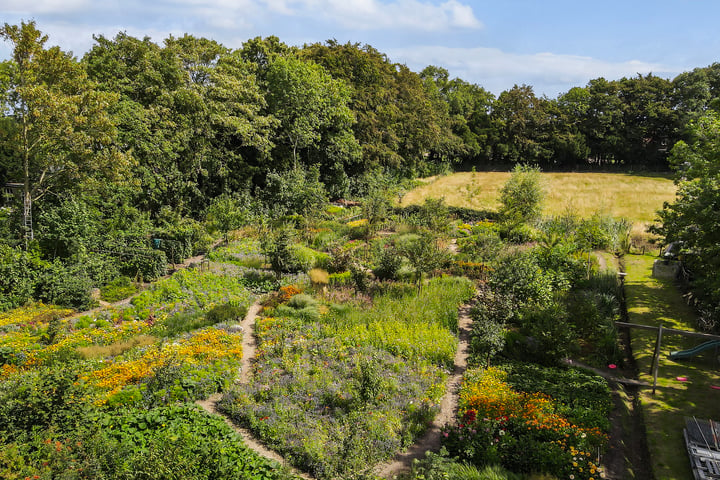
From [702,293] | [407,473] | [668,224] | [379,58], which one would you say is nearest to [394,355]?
[407,473]

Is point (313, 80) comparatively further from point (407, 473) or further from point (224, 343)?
point (407, 473)

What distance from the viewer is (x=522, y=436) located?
287 inches

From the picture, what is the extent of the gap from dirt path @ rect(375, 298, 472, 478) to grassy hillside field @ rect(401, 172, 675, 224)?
19289 mm

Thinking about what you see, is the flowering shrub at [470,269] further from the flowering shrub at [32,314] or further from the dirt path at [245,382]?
the flowering shrub at [32,314]

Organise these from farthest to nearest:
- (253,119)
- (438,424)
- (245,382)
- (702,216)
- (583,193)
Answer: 1. (583,193)
2. (253,119)
3. (702,216)
4. (245,382)
5. (438,424)

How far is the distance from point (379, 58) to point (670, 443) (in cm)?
3721

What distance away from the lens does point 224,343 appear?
10938mm

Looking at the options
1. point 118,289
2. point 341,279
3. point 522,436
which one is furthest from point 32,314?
point 522,436

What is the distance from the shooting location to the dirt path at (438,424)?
23.7 feet

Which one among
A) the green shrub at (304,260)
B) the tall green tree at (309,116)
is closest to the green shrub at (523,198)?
the green shrub at (304,260)

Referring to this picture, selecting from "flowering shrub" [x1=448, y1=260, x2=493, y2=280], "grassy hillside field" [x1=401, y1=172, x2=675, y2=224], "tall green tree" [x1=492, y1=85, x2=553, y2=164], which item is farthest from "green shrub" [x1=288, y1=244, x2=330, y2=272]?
"tall green tree" [x1=492, y1=85, x2=553, y2=164]

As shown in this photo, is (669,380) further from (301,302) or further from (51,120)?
(51,120)

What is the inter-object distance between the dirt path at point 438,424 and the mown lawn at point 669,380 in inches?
143

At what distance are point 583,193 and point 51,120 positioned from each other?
40397 mm
